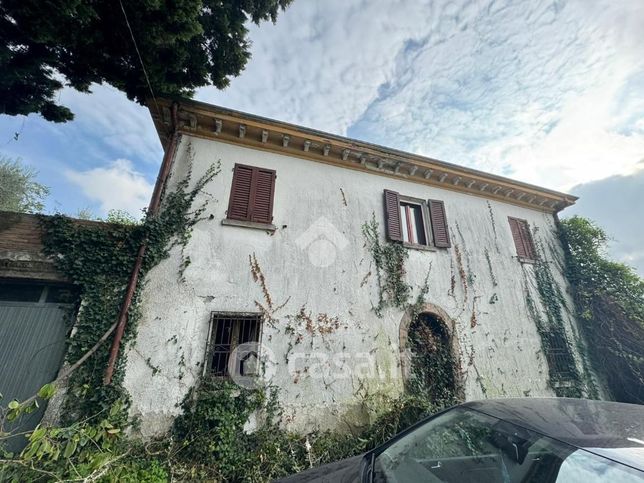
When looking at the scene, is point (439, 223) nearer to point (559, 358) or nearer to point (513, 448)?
point (559, 358)

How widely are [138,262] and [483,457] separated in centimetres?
575

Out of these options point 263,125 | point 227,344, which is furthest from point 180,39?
point 227,344

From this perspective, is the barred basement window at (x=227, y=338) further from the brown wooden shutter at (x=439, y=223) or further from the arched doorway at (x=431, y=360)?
the brown wooden shutter at (x=439, y=223)

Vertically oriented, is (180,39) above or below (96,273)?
above

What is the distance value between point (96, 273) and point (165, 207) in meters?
1.77

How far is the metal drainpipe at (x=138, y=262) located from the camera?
4.46 m

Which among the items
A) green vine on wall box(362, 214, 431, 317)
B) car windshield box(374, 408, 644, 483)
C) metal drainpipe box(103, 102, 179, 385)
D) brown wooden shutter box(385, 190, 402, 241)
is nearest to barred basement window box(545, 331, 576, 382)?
green vine on wall box(362, 214, 431, 317)

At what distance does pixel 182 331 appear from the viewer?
507 cm

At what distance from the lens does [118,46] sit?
506 cm

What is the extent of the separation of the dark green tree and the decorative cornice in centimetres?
61

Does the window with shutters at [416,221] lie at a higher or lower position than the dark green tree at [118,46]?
lower

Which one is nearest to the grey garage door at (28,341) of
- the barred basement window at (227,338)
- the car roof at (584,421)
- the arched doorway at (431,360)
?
the barred basement window at (227,338)

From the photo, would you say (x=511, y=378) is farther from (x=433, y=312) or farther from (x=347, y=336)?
(x=347, y=336)
